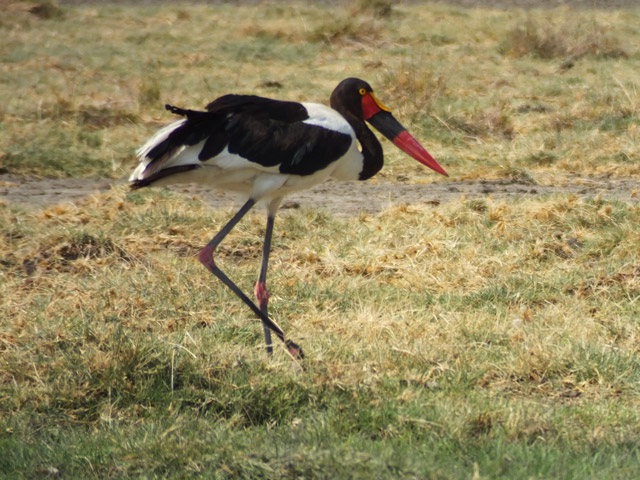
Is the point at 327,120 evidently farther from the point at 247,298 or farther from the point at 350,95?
the point at 247,298

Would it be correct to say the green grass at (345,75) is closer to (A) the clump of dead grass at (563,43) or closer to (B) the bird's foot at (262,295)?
(A) the clump of dead grass at (563,43)

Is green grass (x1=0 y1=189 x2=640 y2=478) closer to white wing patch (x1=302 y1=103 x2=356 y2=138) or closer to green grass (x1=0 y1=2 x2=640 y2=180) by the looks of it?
white wing patch (x1=302 y1=103 x2=356 y2=138)

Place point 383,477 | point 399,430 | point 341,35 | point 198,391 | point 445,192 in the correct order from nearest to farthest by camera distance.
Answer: point 383,477, point 399,430, point 198,391, point 445,192, point 341,35

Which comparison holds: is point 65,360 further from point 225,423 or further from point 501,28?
point 501,28

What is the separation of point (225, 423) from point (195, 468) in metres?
0.46

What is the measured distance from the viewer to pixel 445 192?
7.71 meters

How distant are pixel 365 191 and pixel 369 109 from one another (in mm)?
2728

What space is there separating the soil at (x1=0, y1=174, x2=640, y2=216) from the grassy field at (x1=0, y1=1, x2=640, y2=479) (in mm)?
205

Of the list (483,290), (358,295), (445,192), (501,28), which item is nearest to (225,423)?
(358,295)

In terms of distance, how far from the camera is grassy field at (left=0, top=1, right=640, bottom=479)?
339cm

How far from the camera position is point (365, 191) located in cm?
788

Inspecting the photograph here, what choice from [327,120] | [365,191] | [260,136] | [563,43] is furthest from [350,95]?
[563,43]

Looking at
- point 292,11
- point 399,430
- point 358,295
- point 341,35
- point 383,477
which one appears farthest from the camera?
point 292,11

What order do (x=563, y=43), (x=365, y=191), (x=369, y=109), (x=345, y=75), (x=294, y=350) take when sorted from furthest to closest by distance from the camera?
(x=563, y=43) → (x=345, y=75) → (x=365, y=191) → (x=369, y=109) → (x=294, y=350)
